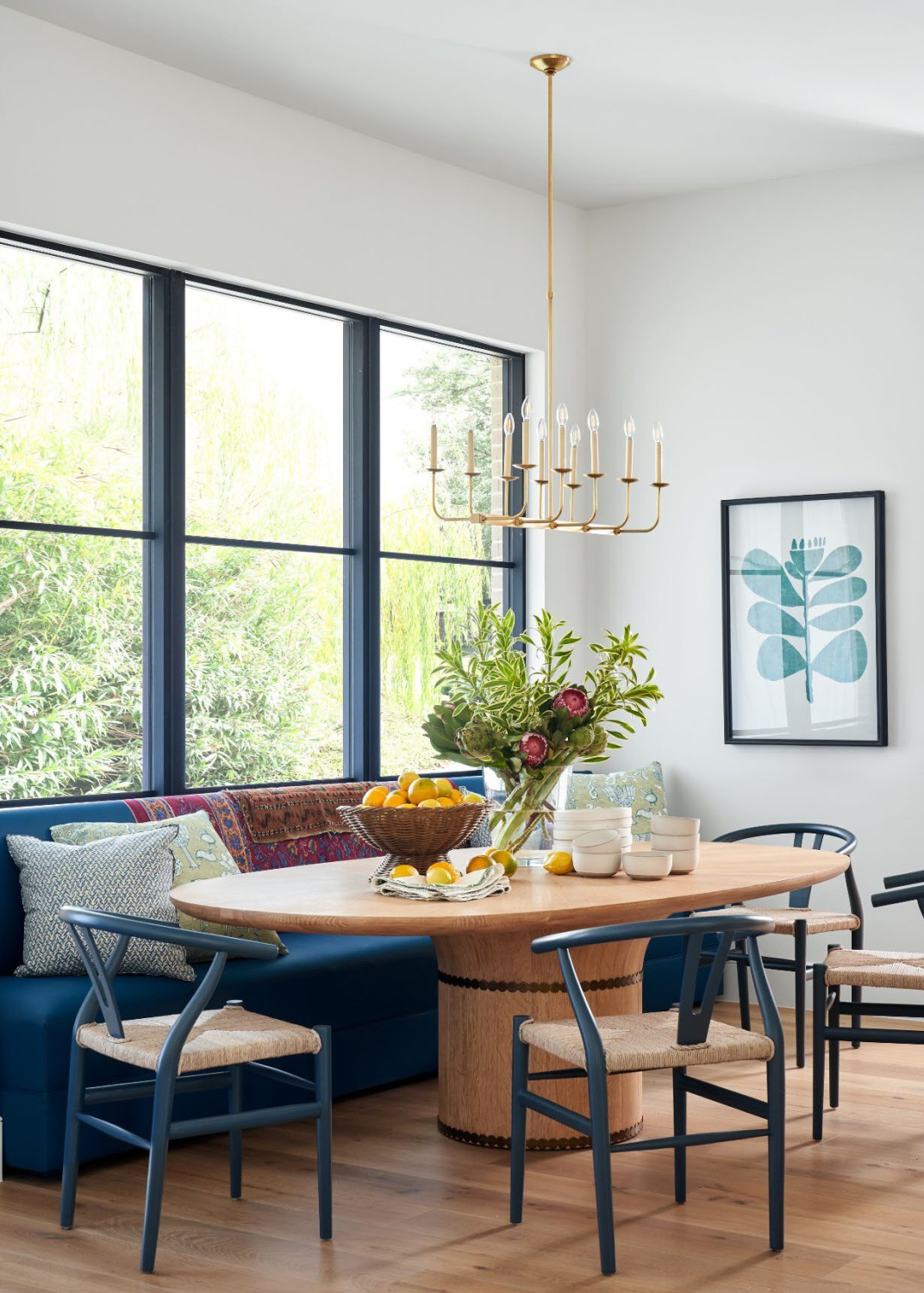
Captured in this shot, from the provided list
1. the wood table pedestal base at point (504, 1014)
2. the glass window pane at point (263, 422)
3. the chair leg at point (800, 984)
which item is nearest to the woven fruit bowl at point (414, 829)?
the wood table pedestal base at point (504, 1014)

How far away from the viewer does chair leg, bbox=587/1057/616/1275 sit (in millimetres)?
2998

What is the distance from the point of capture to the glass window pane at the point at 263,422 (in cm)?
495

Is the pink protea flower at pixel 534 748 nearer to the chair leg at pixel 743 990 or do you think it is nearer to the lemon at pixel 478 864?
the lemon at pixel 478 864

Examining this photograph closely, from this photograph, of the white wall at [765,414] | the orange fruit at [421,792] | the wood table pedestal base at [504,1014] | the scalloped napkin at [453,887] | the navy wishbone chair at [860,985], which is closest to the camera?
the scalloped napkin at [453,887]

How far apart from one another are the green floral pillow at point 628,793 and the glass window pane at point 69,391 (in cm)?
202

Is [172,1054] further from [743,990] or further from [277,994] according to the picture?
[743,990]

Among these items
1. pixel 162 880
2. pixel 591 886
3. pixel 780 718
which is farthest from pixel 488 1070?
pixel 780 718

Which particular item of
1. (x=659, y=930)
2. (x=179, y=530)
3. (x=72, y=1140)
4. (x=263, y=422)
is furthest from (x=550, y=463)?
(x=72, y=1140)

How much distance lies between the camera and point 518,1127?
333 cm

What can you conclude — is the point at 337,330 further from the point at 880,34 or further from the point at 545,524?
the point at 880,34

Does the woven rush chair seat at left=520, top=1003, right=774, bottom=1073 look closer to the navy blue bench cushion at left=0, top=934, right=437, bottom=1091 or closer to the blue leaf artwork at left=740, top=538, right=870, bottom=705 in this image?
the navy blue bench cushion at left=0, top=934, right=437, bottom=1091

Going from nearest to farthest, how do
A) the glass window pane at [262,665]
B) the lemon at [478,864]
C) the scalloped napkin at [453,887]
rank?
1. the scalloped napkin at [453,887]
2. the lemon at [478,864]
3. the glass window pane at [262,665]

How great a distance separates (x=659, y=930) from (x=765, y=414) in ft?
10.8

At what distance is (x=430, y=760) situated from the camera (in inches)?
229
